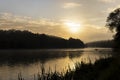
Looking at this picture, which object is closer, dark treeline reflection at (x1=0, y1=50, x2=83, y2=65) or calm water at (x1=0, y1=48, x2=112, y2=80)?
calm water at (x1=0, y1=48, x2=112, y2=80)

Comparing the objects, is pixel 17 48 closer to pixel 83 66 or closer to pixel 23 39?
pixel 23 39

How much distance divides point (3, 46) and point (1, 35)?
37.5 ft

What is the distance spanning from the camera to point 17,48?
185 meters

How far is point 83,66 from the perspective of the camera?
82.4 ft

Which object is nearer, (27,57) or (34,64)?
(34,64)

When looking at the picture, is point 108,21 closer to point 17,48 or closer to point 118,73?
point 118,73

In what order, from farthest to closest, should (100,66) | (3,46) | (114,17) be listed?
1. (3,46)
2. (114,17)
3. (100,66)

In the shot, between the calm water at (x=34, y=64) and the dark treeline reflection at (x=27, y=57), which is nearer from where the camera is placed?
the calm water at (x=34, y=64)

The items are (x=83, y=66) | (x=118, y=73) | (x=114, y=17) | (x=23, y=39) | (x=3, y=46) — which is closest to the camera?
(x=118, y=73)

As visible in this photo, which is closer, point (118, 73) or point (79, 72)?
point (118, 73)

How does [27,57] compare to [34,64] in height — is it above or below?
above

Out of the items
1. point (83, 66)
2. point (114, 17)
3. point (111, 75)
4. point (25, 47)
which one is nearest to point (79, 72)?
point (83, 66)

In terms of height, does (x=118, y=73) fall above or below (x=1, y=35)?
below

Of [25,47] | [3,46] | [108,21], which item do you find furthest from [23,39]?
[108,21]
